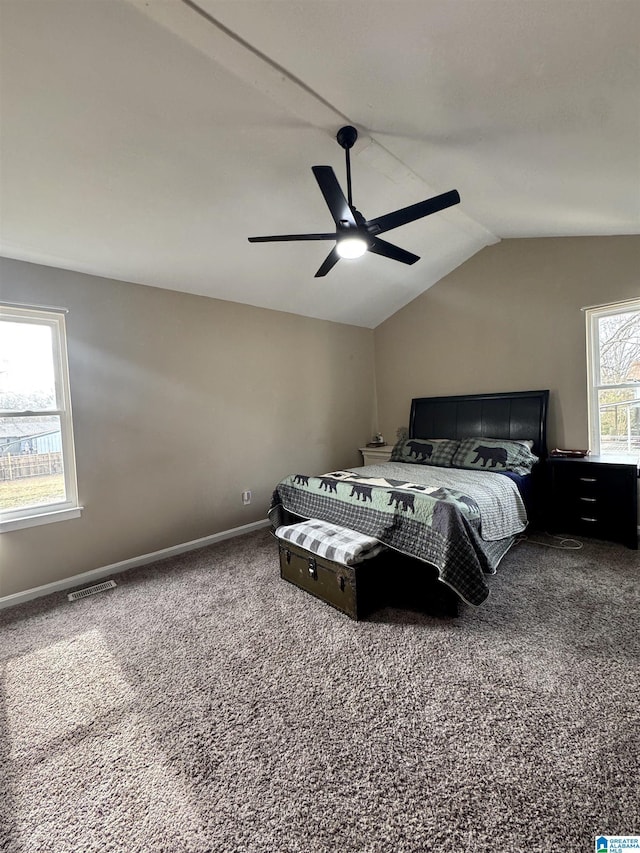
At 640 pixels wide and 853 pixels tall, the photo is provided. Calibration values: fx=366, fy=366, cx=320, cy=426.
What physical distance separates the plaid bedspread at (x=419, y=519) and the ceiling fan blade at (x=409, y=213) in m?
1.66

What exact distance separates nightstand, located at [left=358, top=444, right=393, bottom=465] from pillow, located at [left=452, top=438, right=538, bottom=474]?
1126 mm

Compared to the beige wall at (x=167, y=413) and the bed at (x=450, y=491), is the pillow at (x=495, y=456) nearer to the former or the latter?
the bed at (x=450, y=491)

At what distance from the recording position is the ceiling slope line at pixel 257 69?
1557 millimetres

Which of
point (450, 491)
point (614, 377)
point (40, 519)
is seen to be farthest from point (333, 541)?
point (614, 377)

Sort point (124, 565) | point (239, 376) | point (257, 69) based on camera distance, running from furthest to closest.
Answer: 1. point (239, 376)
2. point (124, 565)
3. point (257, 69)

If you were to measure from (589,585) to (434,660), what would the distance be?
144 cm

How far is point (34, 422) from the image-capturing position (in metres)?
2.86

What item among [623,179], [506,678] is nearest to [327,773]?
[506,678]

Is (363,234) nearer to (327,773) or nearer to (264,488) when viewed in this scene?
(327,773)

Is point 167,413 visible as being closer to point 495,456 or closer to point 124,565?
point 124,565

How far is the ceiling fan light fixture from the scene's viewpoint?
7.06ft

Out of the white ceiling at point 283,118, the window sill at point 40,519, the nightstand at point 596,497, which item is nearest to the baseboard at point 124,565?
the window sill at point 40,519

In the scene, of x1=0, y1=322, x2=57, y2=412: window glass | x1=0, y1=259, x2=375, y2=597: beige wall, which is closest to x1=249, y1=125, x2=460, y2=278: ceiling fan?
x1=0, y1=259, x2=375, y2=597: beige wall

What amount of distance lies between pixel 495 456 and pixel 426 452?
0.74m
